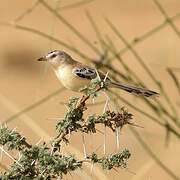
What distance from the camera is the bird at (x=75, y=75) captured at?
12.3 ft

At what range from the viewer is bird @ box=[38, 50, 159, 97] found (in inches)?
148

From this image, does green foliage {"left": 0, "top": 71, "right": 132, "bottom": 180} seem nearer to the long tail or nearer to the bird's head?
the long tail

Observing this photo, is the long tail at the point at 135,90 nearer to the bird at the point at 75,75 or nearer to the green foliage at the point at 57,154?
the bird at the point at 75,75

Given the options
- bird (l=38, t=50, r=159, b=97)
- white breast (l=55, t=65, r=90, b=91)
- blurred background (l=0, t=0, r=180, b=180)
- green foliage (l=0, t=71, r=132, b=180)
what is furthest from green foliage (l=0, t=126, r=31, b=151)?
blurred background (l=0, t=0, r=180, b=180)

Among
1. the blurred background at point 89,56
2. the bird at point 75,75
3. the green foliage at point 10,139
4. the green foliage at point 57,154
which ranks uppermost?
the blurred background at point 89,56

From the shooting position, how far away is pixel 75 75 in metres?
4.19

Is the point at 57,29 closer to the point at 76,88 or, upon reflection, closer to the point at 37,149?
the point at 76,88

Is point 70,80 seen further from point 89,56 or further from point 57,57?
point 89,56

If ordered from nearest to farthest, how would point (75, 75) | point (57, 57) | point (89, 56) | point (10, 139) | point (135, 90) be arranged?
point (10, 139) < point (135, 90) < point (75, 75) < point (57, 57) < point (89, 56)

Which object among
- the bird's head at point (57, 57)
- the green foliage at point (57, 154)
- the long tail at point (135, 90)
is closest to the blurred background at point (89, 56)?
the bird's head at point (57, 57)

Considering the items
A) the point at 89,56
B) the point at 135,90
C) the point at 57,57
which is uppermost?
the point at 89,56

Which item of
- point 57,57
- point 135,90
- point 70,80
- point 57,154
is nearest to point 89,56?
point 57,57

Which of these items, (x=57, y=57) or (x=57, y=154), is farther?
(x=57, y=57)

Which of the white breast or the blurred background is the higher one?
the blurred background
